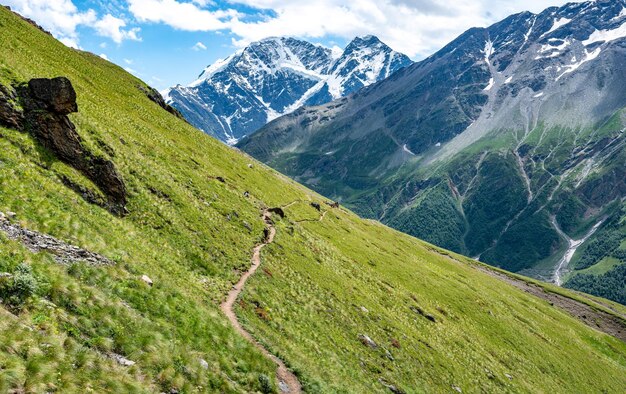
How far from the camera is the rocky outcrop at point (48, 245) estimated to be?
17.8m

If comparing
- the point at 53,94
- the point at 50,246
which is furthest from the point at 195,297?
the point at 53,94

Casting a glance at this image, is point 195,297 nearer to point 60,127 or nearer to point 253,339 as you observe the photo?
point 253,339

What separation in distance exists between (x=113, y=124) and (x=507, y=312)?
8120 centimetres

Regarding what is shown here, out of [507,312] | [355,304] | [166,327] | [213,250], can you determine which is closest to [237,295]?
[213,250]

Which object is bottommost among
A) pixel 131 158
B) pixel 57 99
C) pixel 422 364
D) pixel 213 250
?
pixel 422 364

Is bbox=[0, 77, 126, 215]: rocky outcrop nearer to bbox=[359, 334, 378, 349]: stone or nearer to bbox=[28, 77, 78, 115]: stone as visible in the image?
bbox=[28, 77, 78, 115]: stone

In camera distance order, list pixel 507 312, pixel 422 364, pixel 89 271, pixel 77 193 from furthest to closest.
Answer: pixel 507 312, pixel 422 364, pixel 77 193, pixel 89 271

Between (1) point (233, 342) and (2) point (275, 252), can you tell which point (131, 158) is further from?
(1) point (233, 342)

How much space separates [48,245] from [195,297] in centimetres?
874

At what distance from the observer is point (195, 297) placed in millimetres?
24984

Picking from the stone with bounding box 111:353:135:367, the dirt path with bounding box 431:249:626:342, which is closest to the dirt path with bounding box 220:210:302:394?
the stone with bounding box 111:353:135:367

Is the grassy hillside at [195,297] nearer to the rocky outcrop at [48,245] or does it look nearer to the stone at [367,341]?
the stone at [367,341]

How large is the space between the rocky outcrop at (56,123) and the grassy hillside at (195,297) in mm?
1240

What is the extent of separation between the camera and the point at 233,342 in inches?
870
